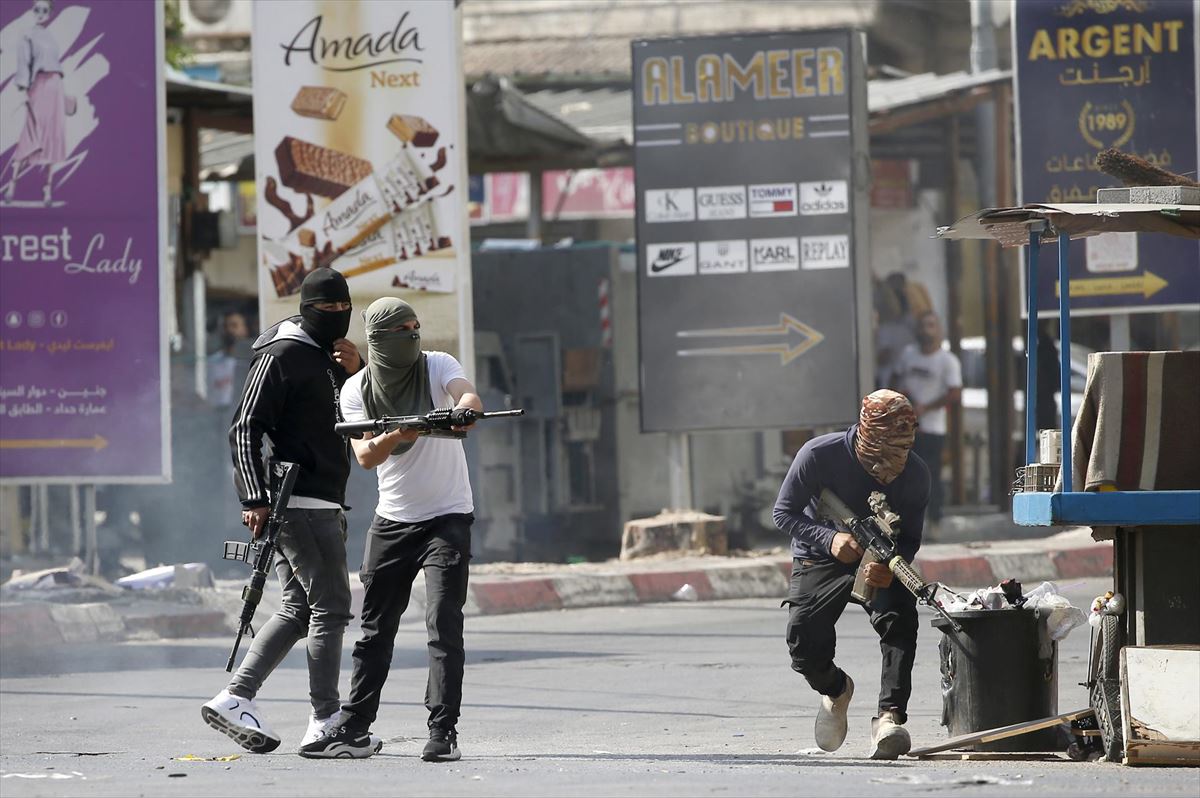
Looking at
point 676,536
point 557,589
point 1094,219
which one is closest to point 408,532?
point 1094,219

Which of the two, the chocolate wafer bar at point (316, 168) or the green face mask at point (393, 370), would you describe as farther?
the chocolate wafer bar at point (316, 168)

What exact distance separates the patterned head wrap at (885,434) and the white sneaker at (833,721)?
767 millimetres

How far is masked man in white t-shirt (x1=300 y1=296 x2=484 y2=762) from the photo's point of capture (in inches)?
274

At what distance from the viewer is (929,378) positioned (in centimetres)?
1628

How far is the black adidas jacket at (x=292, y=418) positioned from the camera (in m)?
7.04

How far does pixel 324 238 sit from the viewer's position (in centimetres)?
1304

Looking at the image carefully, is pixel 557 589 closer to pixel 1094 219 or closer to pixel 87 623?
pixel 87 623

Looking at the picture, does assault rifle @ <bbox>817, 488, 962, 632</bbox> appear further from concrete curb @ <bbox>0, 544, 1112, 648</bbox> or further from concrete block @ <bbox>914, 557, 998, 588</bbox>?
concrete block @ <bbox>914, 557, 998, 588</bbox>

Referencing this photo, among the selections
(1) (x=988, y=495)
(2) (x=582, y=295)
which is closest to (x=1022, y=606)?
(2) (x=582, y=295)

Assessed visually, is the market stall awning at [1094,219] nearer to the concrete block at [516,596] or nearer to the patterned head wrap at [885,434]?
the patterned head wrap at [885,434]

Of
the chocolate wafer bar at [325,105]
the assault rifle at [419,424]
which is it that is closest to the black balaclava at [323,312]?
the assault rifle at [419,424]

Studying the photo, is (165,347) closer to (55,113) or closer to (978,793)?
(55,113)

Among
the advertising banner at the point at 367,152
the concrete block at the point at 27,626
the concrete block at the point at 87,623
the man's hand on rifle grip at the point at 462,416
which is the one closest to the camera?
the man's hand on rifle grip at the point at 462,416

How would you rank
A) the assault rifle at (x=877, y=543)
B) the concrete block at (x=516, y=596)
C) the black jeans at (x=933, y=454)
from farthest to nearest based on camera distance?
the black jeans at (x=933, y=454)
the concrete block at (x=516, y=596)
the assault rifle at (x=877, y=543)
